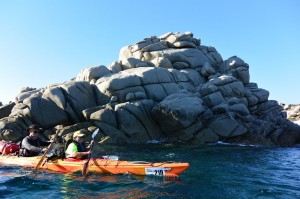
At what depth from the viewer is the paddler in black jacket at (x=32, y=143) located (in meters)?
15.5

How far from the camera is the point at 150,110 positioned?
30047 mm

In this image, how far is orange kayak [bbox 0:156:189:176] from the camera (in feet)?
42.8

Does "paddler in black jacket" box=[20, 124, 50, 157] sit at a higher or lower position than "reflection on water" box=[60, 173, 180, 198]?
higher

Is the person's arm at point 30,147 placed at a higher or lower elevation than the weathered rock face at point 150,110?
lower

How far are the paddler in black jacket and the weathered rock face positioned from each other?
10.5 metres

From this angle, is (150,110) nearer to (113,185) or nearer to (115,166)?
(115,166)

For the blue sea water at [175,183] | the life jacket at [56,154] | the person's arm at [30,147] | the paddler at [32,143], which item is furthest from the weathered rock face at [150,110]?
the life jacket at [56,154]

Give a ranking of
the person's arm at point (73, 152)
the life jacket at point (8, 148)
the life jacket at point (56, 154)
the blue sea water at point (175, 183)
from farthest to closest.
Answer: the life jacket at point (8, 148), the life jacket at point (56, 154), the person's arm at point (73, 152), the blue sea water at point (175, 183)

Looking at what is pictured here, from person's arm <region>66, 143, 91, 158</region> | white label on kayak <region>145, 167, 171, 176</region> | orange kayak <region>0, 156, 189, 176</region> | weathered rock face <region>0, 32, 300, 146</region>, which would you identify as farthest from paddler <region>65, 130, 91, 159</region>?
weathered rock face <region>0, 32, 300, 146</region>

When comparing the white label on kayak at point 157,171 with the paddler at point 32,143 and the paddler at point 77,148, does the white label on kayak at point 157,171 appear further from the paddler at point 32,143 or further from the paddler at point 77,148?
the paddler at point 32,143

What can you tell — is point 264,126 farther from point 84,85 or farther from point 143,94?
point 84,85

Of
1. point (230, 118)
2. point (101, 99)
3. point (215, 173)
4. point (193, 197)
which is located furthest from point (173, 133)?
point (193, 197)

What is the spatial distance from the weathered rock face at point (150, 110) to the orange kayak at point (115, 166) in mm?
12082

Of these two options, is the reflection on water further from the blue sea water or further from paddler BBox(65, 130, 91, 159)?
paddler BBox(65, 130, 91, 159)
